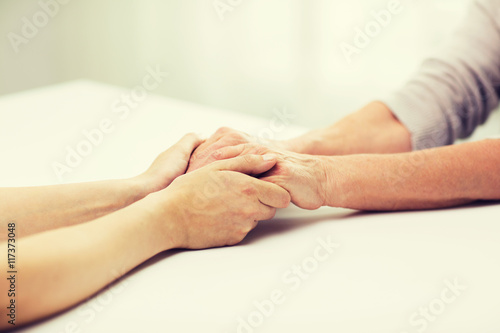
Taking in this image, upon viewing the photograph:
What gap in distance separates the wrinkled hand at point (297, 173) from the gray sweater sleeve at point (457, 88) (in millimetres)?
417

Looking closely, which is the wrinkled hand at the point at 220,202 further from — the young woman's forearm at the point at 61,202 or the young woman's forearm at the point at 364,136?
the young woman's forearm at the point at 364,136

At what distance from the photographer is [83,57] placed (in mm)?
2949

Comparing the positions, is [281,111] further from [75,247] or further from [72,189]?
[75,247]

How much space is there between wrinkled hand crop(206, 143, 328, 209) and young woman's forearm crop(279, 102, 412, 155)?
0.71ft

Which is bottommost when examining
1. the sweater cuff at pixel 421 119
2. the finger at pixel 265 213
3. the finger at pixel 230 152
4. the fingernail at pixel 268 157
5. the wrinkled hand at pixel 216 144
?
the sweater cuff at pixel 421 119

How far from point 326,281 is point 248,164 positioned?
25 centimetres

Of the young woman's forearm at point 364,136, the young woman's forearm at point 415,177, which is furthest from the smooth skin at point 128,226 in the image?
the young woman's forearm at point 364,136

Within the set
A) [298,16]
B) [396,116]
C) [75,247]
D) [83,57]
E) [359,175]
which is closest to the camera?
[75,247]

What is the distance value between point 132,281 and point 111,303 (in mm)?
55

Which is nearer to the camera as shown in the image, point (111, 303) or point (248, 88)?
point (111, 303)

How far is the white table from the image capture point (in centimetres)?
63

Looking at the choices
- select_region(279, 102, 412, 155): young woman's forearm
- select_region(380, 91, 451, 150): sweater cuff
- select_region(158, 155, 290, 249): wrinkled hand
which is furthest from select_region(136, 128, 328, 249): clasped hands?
select_region(380, 91, 451, 150): sweater cuff

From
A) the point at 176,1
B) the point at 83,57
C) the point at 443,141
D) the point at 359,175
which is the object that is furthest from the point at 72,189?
the point at 83,57

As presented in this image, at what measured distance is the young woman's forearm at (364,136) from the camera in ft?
3.83
